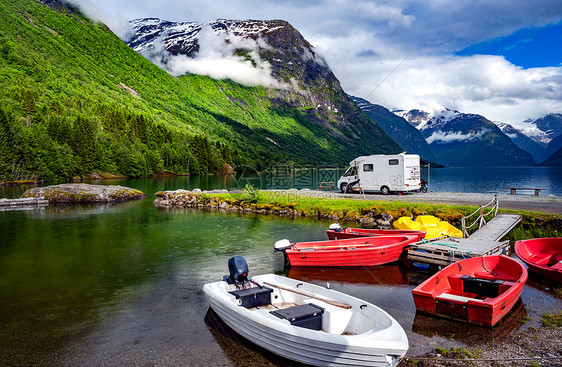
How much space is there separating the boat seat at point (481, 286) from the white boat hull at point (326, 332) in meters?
5.49

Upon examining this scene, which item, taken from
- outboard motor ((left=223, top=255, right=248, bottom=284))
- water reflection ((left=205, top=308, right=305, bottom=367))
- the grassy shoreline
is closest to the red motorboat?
the grassy shoreline

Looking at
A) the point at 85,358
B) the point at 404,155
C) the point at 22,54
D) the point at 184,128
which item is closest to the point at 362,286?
the point at 85,358

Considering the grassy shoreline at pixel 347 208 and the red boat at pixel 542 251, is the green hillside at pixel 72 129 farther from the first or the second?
the red boat at pixel 542 251

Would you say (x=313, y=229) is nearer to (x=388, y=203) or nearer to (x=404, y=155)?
(x=388, y=203)

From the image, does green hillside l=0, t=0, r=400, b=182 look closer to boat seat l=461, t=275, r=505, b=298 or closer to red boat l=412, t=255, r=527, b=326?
A: red boat l=412, t=255, r=527, b=326

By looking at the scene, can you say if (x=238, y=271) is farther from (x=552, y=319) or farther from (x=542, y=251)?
(x=542, y=251)

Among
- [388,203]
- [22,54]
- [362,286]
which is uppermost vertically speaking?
[22,54]

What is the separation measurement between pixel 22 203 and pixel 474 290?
52487 millimetres

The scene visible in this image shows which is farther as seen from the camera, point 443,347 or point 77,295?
point 77,295

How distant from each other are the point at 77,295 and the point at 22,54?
19635 cm

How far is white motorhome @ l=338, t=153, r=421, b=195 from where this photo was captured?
3894 centimetres

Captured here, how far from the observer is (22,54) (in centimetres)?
16350

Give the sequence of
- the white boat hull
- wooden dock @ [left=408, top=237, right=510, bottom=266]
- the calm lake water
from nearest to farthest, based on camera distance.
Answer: the white boat hull < the calm lake water < wooden dock @ [left=408, top=237, right=510, bottom=266]

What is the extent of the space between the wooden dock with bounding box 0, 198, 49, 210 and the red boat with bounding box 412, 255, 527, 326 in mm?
48897
